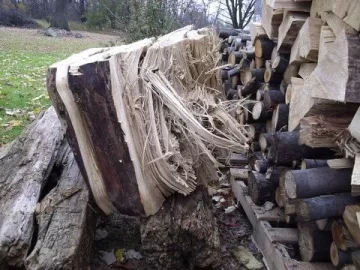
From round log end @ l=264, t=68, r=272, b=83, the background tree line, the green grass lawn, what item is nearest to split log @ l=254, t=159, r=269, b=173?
round log end @ l=264, t=68, r=272, b=83

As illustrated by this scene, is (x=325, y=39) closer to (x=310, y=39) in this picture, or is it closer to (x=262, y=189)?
(x=310, y=39)

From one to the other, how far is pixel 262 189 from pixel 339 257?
0.70 meters

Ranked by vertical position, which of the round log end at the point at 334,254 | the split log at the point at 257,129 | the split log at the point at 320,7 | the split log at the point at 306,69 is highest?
the split log at the point at 320,7

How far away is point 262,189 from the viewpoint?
2.41m

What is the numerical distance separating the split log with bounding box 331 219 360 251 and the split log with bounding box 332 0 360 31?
2.69 feet

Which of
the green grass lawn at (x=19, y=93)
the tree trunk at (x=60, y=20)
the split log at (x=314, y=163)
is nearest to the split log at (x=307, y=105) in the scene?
the split log at (x=314, y=163)

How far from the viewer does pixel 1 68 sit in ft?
23.6

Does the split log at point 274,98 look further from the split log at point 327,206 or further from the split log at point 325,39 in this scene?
the split log at point 327,206

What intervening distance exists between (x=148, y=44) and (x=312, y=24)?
855 mm

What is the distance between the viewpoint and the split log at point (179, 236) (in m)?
1.91

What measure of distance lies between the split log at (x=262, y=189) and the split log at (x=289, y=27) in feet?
2.60

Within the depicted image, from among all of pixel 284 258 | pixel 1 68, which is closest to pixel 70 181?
pixel 284 258

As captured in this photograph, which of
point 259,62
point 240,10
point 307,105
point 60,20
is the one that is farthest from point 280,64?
point 60,20

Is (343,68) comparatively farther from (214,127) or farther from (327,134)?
(214,127)
